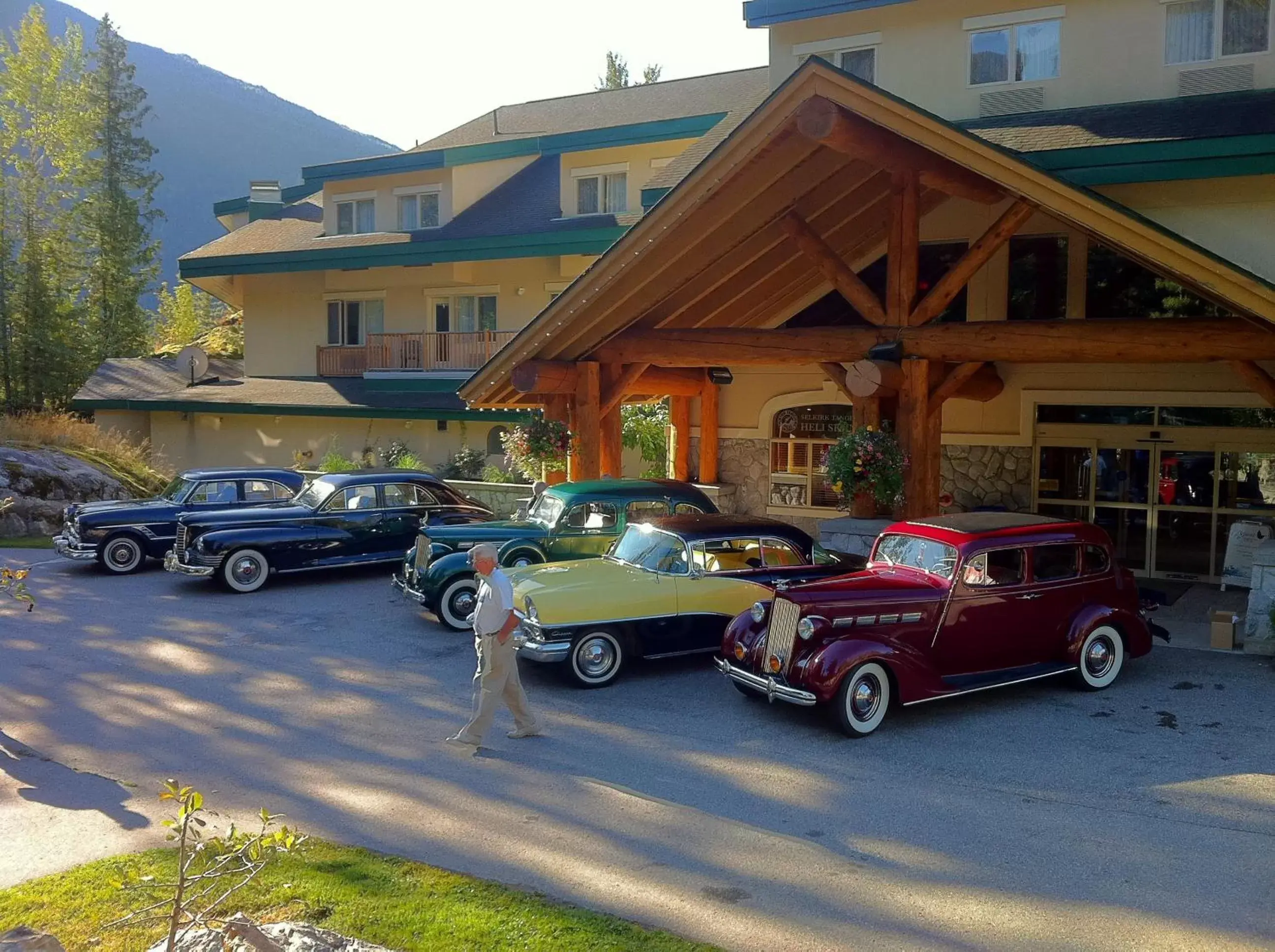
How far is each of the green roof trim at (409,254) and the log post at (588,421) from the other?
726cm

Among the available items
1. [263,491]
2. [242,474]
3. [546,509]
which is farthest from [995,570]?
[242,474]

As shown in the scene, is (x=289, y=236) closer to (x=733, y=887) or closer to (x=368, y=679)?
(x=368, y=679)

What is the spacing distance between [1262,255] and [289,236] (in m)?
25.6

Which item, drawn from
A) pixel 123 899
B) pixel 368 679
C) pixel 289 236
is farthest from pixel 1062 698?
pixel 289 236

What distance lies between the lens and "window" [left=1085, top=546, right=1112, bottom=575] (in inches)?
393

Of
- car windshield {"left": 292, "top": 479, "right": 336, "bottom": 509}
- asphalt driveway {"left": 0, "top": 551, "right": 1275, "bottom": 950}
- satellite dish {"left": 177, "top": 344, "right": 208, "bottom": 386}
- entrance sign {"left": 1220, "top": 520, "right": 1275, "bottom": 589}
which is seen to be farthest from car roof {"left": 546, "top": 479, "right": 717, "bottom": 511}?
satellite dish {"left": 177, "top": 344, "right": 208, "bottom": 386}

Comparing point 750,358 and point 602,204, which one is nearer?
point 750,358

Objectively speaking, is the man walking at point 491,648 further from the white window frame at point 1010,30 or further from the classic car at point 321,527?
the white window frame at point 1010,30

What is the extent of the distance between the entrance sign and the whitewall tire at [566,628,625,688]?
8009 mm

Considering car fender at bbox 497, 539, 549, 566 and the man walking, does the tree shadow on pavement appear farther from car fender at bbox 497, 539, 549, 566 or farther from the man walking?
car fender at bbox 497, 539, 549, 566

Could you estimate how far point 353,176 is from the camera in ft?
95.4

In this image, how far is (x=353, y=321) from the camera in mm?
30016

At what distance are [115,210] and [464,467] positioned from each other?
27.7 m

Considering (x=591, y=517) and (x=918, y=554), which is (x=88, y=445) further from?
(x=918, y=554)
